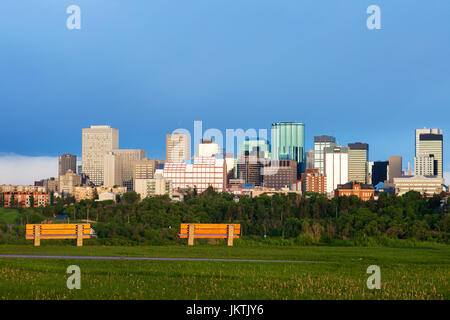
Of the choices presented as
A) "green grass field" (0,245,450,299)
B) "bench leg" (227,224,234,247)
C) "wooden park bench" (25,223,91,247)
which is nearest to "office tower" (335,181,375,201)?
"bench leg" (227,224,234,247)

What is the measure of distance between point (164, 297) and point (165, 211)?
46195 millimetres

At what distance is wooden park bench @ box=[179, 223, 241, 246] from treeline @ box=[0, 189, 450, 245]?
121 inches

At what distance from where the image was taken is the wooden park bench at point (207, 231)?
72.2 ft

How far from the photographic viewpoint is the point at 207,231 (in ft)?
73.2

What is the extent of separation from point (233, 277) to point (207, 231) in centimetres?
978

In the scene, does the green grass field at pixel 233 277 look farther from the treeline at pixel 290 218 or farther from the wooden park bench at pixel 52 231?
the treeline at pixel 290 218

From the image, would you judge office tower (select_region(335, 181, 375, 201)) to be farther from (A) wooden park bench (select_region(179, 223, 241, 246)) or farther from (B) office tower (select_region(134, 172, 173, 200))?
(A) wooden park bench (select_region(179, 223, 241, 246))

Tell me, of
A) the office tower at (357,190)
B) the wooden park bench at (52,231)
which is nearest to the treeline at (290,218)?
the wooden park bench at (52,231)

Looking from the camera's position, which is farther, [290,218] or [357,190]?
[357,190]

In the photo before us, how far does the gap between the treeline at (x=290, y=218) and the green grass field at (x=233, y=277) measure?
278 inches

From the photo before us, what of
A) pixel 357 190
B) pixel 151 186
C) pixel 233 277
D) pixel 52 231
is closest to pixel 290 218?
pixel 52 231

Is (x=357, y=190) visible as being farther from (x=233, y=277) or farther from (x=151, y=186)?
(x=233, y=277)
